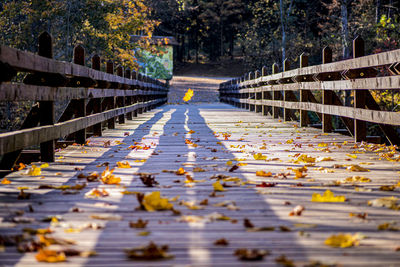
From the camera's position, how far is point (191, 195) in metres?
3.54

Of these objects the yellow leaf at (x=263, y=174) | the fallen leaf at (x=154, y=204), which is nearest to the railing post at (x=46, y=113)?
the yellow leaf at (x=263, y=174)

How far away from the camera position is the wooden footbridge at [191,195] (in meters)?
2.30

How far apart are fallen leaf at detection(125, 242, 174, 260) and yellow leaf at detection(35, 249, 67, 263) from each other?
0.96ft

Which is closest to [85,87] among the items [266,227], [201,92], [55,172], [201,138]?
[201,138]

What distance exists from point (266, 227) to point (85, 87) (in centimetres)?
502

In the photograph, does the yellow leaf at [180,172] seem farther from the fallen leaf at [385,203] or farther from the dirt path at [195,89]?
the dirt path at [195,89]

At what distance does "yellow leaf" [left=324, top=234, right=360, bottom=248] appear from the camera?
2373mm

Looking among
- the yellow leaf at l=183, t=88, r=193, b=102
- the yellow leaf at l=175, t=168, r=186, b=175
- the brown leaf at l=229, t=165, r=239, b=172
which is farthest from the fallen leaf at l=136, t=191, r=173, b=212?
the yellow leaf at l=183, t=88, r=193, b=102

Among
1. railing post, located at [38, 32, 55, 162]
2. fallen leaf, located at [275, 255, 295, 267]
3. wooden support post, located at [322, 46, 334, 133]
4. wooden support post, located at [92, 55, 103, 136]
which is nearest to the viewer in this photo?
fallen leaf, located at [275, 255, 295, 267]

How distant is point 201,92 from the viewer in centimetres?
4212

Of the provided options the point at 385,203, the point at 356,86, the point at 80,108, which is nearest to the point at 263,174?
the point at 385,203

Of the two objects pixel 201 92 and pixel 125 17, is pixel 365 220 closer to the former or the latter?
pixel 125 17

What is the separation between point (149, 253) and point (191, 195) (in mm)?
1325

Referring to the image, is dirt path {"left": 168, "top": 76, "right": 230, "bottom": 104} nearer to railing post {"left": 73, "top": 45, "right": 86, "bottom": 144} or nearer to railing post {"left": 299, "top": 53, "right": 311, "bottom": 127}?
railing post {"left": 299, "top": 53, "right": 311, "bottom": 127}
